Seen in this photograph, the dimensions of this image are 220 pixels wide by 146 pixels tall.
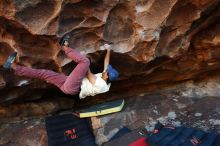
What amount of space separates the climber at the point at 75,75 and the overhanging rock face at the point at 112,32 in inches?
5.7

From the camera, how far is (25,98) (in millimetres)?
4711

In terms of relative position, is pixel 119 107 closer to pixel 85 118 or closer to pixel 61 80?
pixel 85 118

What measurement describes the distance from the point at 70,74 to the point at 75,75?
0.31 ft

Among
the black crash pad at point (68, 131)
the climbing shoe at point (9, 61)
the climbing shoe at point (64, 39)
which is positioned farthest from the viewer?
the black crash pad at point (68, 131)

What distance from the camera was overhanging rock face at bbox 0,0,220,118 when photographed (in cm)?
373

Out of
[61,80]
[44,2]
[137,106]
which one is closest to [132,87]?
[137,106]

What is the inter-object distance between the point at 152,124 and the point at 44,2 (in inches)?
83.1

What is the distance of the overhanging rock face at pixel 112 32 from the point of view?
12.2 feet

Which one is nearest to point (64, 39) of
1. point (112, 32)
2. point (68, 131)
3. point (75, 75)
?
point (75, 75)

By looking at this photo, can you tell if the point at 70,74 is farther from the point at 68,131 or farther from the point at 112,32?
the point at 68,131

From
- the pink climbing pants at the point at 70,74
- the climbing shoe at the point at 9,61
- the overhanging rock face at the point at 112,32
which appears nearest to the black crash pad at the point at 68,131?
the overhanging rock face at the point at 112,32

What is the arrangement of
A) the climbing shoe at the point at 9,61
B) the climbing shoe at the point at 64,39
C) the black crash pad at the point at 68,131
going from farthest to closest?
the black crash pad at the point at 68,131
the climbing shoe at the point at 64,39
the climbing shoe at the point at 9,61

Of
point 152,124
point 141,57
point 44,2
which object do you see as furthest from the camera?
point 152,124

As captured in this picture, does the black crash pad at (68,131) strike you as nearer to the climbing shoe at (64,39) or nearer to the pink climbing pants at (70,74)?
the pink climbing pants at (70,74)
